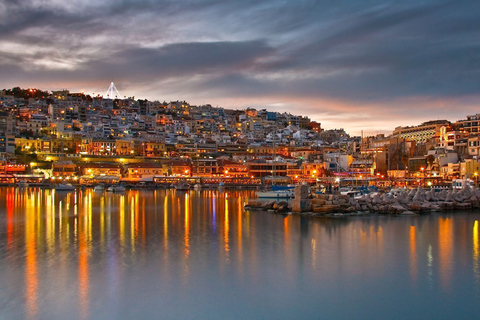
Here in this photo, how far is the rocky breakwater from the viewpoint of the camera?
20609mm

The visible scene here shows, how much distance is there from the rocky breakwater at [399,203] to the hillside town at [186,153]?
1548 centimetres

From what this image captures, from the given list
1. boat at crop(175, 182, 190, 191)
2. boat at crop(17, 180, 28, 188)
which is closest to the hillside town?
boat at crop(17, 180, 28, 188)

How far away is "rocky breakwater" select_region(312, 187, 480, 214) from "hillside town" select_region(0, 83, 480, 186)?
15.5 m

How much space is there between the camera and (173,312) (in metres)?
7.61

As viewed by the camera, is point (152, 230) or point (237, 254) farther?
point (152, 230)

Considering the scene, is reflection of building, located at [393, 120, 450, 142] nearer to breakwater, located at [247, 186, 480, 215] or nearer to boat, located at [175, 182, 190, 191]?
boat, located at [175, 182, 190, 191]

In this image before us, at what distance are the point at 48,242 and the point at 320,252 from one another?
7.65 metres

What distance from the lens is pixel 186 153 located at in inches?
2443

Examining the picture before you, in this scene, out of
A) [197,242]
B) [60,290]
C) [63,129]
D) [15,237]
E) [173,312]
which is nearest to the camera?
[173,312]

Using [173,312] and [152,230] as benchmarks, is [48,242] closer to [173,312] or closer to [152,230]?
[152,230]

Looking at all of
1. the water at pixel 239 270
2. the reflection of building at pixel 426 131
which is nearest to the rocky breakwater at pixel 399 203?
the water at pixel 239 270

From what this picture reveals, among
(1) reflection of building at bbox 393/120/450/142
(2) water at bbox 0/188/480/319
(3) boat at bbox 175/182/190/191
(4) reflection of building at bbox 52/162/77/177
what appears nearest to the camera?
(2) water at bbox 0/188/480/319

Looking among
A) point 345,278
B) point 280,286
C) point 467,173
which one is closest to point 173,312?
point 280,286

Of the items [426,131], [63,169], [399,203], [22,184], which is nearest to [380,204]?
[399,203]
